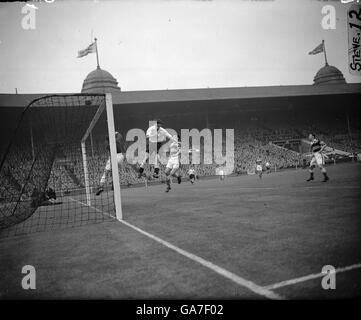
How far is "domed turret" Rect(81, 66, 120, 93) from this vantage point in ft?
157

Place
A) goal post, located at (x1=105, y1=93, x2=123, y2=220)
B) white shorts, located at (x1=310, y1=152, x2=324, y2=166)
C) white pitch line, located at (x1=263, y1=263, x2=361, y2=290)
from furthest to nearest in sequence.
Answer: white shorts, located at (x1=310, y1=152, x2=324, y2=166) < goal post, located at (x1=105, y1=93, x2=123, y2=220) < white pitch line, located at (x1=263, y1=263, x2=361, y2=290)

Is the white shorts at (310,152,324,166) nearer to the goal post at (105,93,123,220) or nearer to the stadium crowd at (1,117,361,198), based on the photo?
the goal post at (105,93,123,220)

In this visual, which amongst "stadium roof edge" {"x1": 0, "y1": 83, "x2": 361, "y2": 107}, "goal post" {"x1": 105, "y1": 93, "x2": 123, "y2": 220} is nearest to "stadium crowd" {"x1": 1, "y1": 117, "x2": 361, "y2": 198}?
"stadium roof edge" {"x1": 0, "y1": 83, "x2": 361, "y2": 107}

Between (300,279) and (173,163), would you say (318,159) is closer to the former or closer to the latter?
(173,163)

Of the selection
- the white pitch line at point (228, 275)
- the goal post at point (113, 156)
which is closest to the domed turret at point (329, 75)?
the goal post at point (113, 156)

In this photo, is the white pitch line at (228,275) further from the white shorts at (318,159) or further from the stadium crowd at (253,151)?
the stadium crowd at (253,151)

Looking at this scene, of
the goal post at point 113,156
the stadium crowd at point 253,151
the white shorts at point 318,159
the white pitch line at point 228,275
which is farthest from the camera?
the stadium crowd at point 253,151

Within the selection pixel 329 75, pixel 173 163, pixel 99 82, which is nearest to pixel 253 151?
pixel 99 82

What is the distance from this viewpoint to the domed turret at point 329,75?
54.7 m

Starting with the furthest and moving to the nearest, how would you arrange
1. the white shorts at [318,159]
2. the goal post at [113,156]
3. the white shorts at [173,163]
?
the white shorts at [318,159] → the white shorts at [173,163] → the goal post at [113,156]

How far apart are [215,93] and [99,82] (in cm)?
2168

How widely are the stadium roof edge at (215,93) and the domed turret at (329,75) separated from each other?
14.7m

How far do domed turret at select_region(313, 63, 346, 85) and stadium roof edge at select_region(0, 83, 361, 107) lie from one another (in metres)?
14.7
